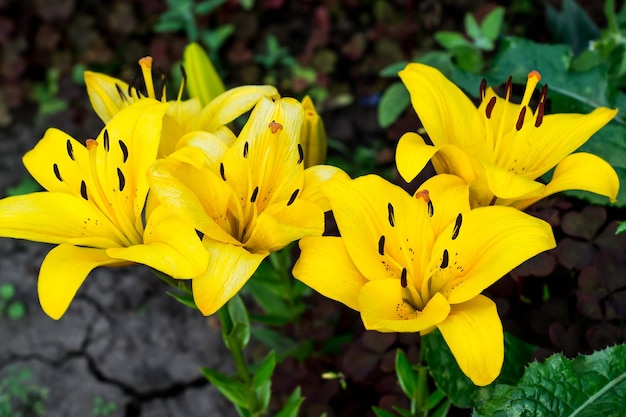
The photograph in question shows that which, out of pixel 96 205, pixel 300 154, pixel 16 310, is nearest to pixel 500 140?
pixel 300 154

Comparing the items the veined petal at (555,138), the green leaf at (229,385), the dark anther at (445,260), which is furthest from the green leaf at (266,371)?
the veined petal at (555,138)

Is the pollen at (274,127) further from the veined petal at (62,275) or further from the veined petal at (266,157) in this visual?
the veined petal at (62,275)

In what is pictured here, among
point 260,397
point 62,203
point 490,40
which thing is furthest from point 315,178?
point 490,40

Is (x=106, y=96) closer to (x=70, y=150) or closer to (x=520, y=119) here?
(x=70, y=150)

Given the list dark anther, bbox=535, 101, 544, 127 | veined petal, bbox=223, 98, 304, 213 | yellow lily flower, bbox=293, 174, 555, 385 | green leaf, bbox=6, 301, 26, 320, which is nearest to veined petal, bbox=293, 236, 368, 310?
yellow lily flower, bbox=293, 174, 555, 385

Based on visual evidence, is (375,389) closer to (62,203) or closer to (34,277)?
(62,203)

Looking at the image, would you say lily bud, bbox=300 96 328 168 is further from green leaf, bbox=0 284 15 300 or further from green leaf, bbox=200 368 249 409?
green leaf, bbox=0 284 15 300
